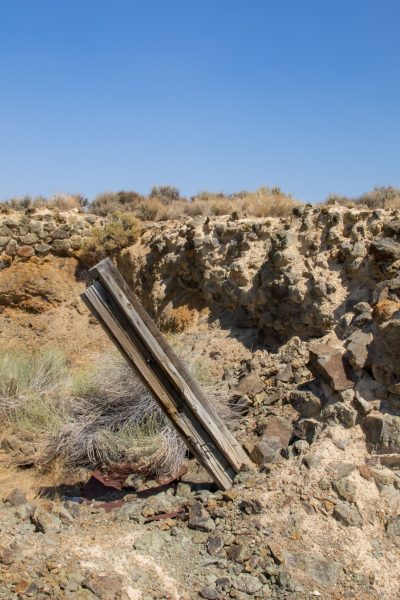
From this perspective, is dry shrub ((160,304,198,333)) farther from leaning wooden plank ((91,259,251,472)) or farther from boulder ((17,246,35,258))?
leaning wooden plank ((91,259,251,472))

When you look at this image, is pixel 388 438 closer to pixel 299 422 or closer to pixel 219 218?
pixel 299 422

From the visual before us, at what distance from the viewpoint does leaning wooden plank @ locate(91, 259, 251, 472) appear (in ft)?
15.5

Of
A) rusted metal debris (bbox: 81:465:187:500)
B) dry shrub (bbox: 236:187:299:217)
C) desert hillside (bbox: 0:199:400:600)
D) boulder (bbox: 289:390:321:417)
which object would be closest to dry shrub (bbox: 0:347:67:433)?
desert hillside (bbox: 0:199:400:600)

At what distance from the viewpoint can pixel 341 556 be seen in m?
3.91

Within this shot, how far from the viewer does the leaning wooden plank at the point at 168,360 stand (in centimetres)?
474

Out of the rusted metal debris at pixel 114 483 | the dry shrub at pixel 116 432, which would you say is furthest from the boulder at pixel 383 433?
the dry shrub at pixel 116 432

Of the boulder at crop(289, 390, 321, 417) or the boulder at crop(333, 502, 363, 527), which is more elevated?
the boulder at crop(289, 390, 321, 417)

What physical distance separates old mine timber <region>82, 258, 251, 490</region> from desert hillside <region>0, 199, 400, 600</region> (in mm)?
304

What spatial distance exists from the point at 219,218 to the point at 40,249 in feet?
15.0

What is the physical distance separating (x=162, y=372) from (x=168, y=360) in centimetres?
15

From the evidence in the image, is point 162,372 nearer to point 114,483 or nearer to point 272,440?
point 272,440

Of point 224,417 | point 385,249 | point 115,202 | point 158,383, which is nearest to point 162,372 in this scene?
point 158,383

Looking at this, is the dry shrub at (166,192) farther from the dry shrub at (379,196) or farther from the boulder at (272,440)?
the boulder at (272,440)

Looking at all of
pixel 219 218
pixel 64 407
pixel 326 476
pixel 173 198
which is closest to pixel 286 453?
pixel 326 476
